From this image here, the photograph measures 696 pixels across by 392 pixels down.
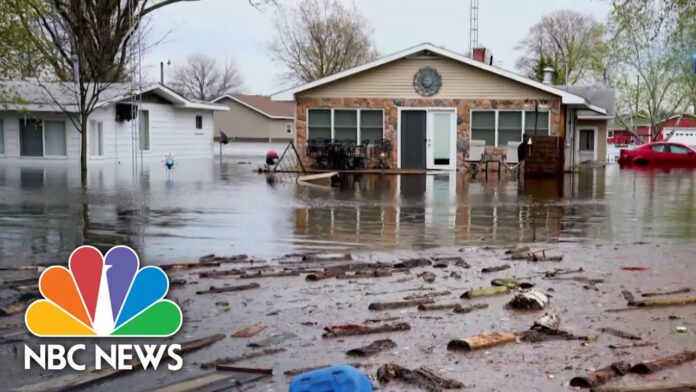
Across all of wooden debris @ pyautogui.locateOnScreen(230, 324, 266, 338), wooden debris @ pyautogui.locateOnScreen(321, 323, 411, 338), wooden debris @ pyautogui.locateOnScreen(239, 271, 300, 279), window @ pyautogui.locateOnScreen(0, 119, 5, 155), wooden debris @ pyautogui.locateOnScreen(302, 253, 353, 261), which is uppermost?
window @ pyautogui.locateOnScreen(0, 119, 5, 155)

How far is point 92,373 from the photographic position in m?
4.74

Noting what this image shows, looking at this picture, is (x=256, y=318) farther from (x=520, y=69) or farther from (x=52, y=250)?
(x=520, y=69)

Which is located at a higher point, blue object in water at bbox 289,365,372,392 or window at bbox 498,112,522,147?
window at bbox 498,112,522,147

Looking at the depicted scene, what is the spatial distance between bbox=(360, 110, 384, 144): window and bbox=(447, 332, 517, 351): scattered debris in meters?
23.9

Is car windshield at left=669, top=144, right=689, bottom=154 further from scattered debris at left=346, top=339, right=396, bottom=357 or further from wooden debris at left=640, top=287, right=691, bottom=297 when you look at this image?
scattered debris at left=346, top=339, right=396, bottom=357

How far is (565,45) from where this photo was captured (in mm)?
71062

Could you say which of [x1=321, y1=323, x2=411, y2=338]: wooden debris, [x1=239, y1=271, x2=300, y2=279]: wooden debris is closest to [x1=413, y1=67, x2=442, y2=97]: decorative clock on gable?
[x1=239, y1=271, x2=300, y2=279]: wooden debris

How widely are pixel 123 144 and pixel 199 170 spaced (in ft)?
25.5

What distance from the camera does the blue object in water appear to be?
3.00 metres

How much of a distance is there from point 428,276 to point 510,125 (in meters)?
21.8

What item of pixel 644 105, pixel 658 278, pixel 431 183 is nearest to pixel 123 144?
pixel 431 183

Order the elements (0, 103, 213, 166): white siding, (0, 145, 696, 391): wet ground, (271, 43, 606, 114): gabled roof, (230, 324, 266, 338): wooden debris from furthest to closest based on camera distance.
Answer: (0, 103, 213, 166): white siding
(271, 43, 606, 114): gabled roof
(230, 324, 266, 338): wooden debris
(0, 145, 696, 391): wet ground

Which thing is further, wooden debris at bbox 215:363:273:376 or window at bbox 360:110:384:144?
window at bbox 360:110:384:144

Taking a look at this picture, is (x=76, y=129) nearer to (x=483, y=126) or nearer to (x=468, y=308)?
(x=483, y=126)
